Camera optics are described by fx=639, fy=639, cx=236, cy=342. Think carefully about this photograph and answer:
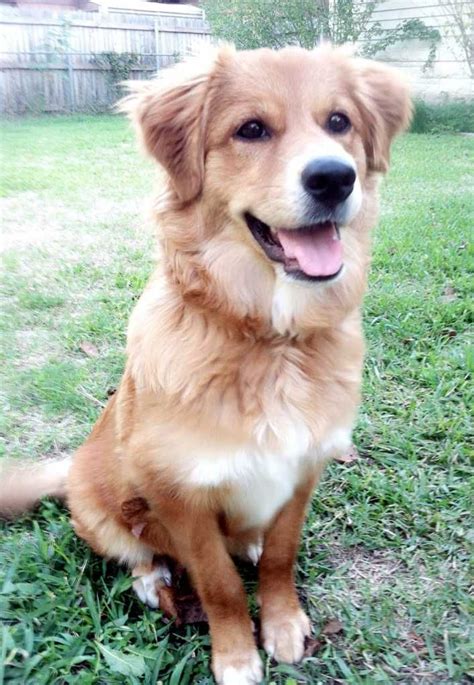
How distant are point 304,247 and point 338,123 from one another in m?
0.43

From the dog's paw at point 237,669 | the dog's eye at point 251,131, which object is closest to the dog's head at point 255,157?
the dog's eye at point 251,131

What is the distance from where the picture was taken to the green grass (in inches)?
76.6

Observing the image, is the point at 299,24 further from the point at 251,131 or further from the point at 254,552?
the point at 254,552

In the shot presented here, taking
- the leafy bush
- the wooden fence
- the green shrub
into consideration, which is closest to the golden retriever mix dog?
the wooden fence

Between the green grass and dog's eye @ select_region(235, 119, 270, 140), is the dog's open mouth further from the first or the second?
the green grass

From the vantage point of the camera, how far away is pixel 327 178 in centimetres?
170

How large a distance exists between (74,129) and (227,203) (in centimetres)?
361

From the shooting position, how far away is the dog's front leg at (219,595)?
191 cm

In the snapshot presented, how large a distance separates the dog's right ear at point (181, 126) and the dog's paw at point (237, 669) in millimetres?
1387

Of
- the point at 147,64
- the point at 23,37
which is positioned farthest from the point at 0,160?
the point at 147,64

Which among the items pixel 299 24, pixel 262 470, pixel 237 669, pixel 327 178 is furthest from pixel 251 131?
pixel 237 669

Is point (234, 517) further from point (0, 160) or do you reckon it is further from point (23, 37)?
point (0, 160)

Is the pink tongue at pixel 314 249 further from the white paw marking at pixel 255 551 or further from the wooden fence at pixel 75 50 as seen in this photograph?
the white paw marking at pixel 255 551

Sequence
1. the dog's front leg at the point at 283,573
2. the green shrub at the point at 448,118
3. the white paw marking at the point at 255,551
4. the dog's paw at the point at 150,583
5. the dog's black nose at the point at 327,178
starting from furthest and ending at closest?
the green shrub at the point at 448,118 → the white paw marking at the point at 255,551 → the dog's paw at the point at 150,583 → the dog's front leg at the point at 283,573 → the dog's black nose at the point at 327,178
